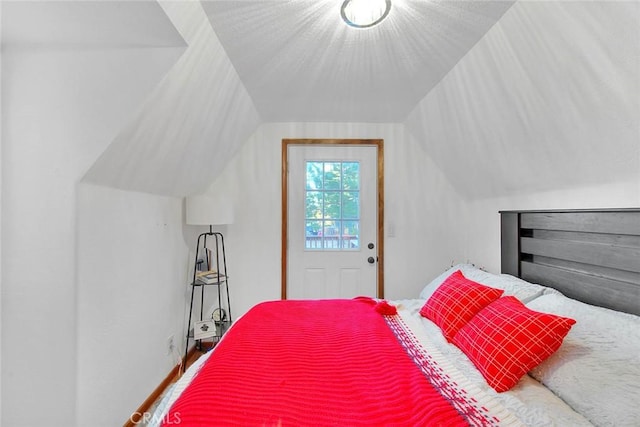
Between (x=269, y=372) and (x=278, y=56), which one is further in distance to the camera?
(x=278, y=56)

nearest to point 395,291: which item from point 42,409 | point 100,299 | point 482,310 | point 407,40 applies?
point 482,310

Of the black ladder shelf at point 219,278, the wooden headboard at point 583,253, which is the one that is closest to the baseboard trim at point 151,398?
the black ladder shelf at point 219,278

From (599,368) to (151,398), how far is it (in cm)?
246

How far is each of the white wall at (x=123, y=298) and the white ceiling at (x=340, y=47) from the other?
3.59ft

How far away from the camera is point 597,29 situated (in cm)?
103

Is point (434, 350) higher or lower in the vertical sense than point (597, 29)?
lower

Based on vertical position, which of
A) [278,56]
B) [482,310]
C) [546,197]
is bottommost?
[482,310]

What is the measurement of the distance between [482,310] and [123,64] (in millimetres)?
2052

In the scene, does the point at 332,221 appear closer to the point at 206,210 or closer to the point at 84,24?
the point at 206,210

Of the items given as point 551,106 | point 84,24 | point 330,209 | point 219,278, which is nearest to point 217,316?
point 219,278

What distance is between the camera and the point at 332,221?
286 cm

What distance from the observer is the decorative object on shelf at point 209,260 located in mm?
2350

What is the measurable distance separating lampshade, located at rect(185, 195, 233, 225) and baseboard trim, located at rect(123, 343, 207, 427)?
3.98 feet

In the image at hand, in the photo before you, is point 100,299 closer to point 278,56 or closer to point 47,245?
point 47,245
